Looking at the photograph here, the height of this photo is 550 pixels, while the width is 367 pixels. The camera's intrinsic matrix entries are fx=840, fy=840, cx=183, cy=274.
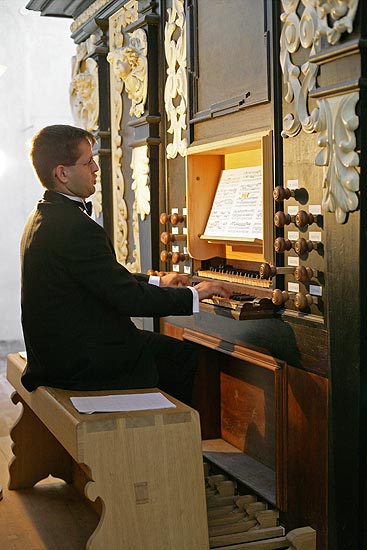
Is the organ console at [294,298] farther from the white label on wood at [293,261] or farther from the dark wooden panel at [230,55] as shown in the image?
the dark wooden panel at [230,55]

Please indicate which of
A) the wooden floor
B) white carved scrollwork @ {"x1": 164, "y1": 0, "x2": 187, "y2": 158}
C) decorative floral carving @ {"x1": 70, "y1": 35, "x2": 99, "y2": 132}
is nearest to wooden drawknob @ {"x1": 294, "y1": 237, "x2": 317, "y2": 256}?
white carved scrollwork @ {"x1": 164, "y1": 0, "x2": 187, "y2": 158}

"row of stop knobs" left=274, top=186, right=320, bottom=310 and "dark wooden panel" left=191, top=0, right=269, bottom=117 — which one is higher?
"dark wooden panel" left=191, top=0, right=269, bottom=117

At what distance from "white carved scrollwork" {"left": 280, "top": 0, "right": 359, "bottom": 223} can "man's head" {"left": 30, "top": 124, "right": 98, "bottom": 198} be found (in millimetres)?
964

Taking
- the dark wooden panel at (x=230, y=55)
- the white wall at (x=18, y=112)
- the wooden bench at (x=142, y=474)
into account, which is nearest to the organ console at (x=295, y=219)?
the dark wooden panel at (x=230, y=55)

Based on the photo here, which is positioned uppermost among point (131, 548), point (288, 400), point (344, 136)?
point (344, 136)

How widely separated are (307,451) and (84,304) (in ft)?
3.72

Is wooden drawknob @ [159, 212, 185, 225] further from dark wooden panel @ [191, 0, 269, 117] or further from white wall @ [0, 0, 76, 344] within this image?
white wall @ [0, 0, 76, 344]

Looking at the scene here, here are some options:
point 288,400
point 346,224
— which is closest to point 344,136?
point 346,224

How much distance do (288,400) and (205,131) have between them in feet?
4.91

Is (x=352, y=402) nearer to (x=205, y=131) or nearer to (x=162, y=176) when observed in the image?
(x=205, y=131)

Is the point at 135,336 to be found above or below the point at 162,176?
below

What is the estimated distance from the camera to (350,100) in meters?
2.99

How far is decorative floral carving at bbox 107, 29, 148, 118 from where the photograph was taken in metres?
5.06

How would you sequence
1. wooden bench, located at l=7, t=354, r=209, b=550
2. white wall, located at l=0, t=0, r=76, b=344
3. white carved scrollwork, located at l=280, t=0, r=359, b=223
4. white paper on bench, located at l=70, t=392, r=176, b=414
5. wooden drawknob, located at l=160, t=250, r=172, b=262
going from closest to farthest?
white carved scrollwork, located at l=280, t=0, r=359, b=223 < wooden bench, located at l=7, t=354, r=209, b=550 < white paper on bench, located at l=70, t=392, r=176, b=414 < wooden drawknob, located at l=160, t=250, r=172, b=262 < white wall, located at l=0, t=0, r=76, b=344
